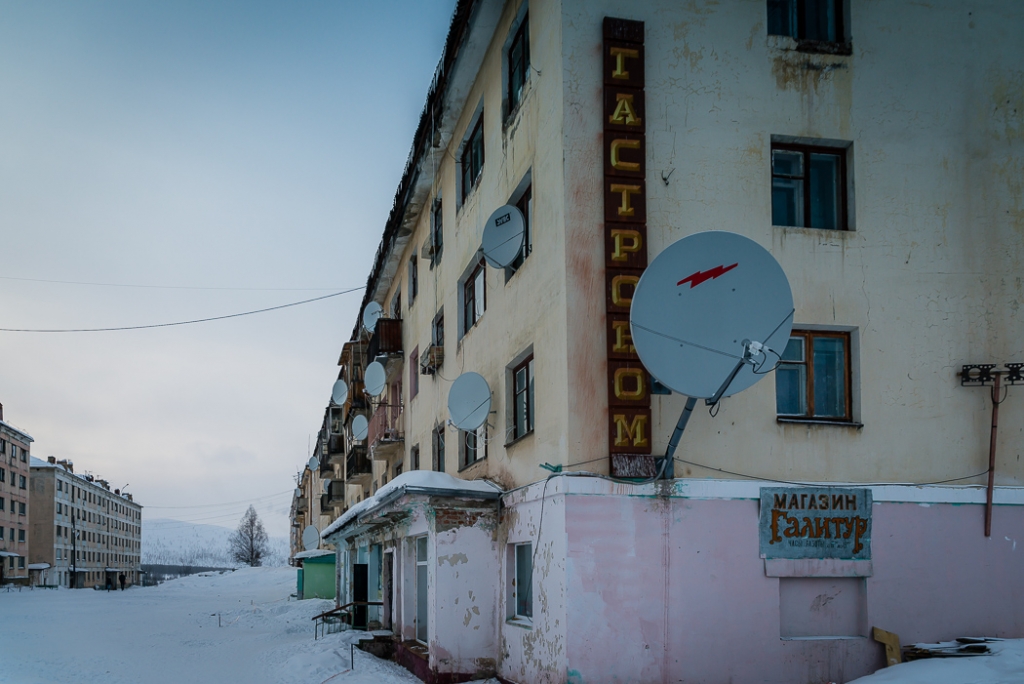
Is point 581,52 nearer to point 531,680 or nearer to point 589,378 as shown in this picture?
point 589,378

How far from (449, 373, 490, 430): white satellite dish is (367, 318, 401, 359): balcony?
9.80 metres

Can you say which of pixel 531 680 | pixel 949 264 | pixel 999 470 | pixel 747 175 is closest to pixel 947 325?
pixel 949 264

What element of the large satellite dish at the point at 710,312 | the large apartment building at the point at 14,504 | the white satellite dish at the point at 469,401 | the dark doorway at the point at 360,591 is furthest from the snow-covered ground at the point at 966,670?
the large apartment building at the point at 14,504

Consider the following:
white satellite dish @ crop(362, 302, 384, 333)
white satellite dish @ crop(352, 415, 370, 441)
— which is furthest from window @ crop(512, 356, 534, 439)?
white satellite dish @ crop(352, 415, 370, 441)

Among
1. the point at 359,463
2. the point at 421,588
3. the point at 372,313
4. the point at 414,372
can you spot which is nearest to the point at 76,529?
the point at 359,463

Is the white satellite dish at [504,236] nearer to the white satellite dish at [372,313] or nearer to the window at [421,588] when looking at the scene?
the window at [421,588]

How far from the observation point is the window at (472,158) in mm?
17533

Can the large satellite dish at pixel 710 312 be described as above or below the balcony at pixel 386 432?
above

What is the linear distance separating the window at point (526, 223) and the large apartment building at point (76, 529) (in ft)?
292

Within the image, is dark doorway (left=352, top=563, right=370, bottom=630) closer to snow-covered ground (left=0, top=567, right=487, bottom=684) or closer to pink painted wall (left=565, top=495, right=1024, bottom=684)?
snow-covered ground (left=0, top=567, right=487, bottom=684)

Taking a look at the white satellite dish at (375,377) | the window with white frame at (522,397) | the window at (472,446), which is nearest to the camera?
the window with white frame at (522,397)

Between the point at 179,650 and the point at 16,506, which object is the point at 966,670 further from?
the point at 16,506

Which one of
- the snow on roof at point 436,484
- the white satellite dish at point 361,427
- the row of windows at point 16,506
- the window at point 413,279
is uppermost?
the window at point 413,279

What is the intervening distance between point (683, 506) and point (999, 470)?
428 cm
